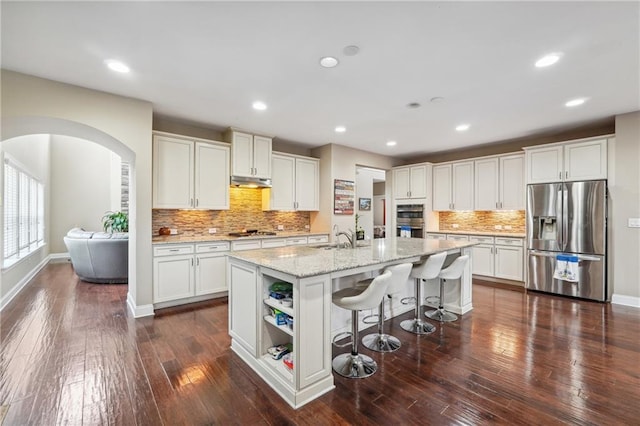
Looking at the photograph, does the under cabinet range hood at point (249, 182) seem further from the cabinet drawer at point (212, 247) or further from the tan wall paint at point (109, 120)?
the tan wall paint at point (109, 120)

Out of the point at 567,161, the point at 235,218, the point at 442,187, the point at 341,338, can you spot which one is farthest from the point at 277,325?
the point at 442,187

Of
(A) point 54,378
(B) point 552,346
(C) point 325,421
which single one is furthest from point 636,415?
(A) point 54,378

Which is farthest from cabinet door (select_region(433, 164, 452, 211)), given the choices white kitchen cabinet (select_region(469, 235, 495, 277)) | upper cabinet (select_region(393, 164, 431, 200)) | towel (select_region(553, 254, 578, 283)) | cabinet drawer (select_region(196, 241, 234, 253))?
cabinet drawer (select_region(196, 241, 234, 253))

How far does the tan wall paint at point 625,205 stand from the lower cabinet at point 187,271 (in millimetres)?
5862

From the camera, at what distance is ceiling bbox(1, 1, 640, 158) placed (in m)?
2.02

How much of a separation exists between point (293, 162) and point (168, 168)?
89.5 inches

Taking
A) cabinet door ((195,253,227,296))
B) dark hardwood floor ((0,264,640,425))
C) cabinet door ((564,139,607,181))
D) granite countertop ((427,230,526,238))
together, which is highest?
cabinet door ((564,139,607,181))

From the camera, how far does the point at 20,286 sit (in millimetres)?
4809

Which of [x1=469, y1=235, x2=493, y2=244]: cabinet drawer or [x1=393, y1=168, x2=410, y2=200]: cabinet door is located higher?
[x1=393, y1=168, x2=410, y2=200]: cabinet door

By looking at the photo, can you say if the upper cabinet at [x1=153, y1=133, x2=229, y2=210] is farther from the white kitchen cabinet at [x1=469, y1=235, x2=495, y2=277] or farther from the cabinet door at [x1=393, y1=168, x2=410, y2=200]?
the white kitchen cabinet at [x1=469, y1=235, x2=495, y2=277]

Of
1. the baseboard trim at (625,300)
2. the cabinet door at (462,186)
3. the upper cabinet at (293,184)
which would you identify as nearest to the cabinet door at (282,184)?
the upper cabinet at (293,184)

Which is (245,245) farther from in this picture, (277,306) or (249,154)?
(277,306)

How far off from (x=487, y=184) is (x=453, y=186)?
67 centimetres

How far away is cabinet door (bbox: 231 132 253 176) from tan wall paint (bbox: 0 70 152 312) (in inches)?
51.5
